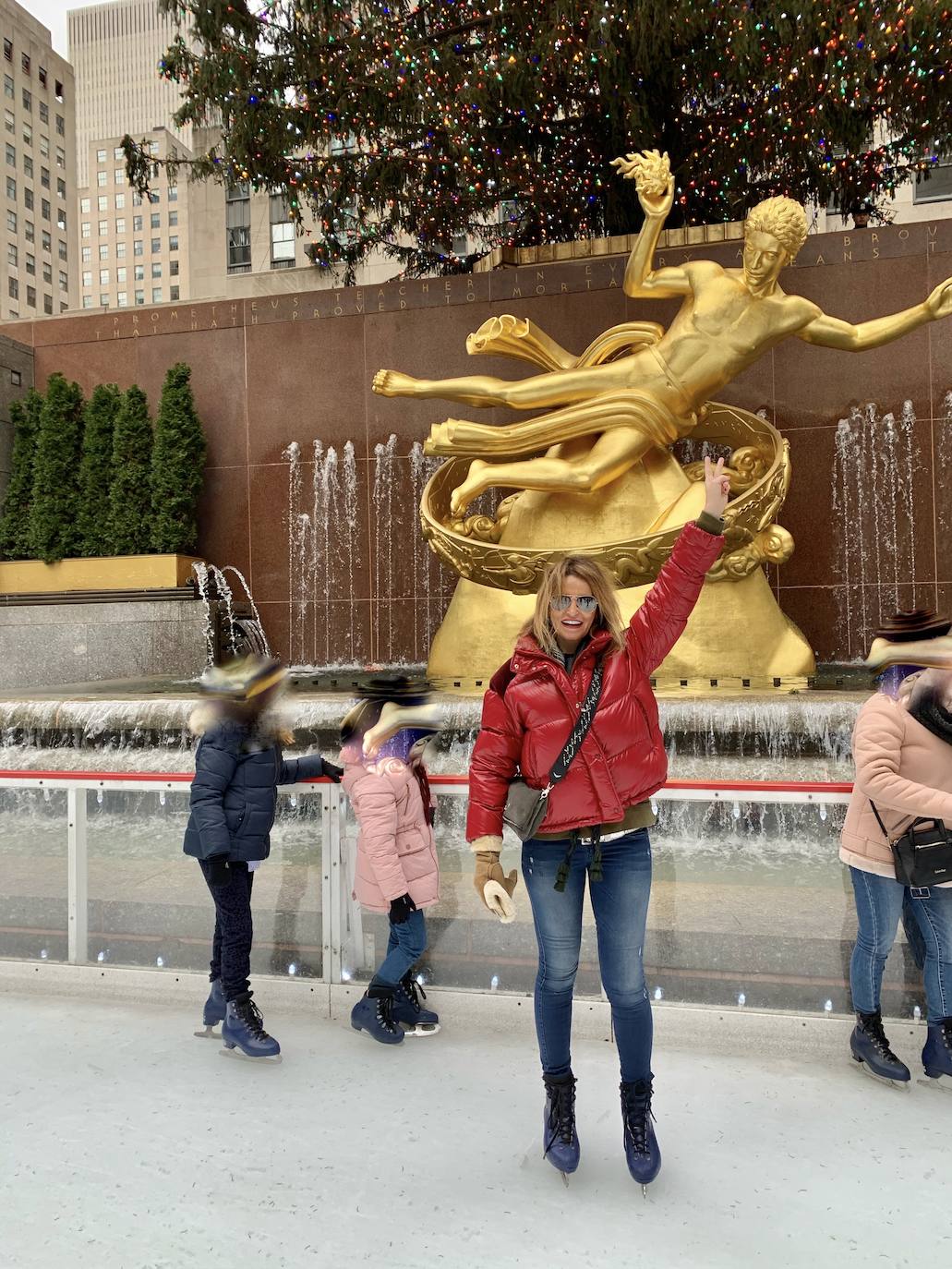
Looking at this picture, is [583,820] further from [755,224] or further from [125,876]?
[755,224]

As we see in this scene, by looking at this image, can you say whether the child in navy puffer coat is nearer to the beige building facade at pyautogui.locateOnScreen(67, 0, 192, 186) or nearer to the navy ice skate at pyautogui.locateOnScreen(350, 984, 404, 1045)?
the navy ice skate at pyautogui.locateOnScreen(350, 984, 404, 1045)

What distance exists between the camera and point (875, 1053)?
3.18m

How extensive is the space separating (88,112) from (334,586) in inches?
4741

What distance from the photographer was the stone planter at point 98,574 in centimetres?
1202

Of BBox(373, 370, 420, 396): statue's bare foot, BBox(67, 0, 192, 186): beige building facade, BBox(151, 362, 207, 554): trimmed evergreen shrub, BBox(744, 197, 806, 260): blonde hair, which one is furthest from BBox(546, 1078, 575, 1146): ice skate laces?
BBox(67, 0, 192, 186): beige building facade

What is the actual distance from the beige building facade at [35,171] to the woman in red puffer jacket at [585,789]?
225 feet

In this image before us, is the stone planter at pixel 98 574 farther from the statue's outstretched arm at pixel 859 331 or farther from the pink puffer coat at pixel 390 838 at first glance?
the pink puffer coat at pixel 390 838

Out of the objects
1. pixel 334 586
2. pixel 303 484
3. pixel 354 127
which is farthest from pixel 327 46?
pixel 334 586

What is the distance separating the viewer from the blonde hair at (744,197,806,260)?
735cm

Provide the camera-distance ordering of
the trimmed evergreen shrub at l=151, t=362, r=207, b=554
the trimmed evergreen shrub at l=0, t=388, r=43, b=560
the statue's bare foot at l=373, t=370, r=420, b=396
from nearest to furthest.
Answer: the statue's bare foot at l=373, t=370, r=420, b=396 → the trimmed evergreen shrub at l=151, t=362, r=207, b=554 → the trimmed evergreen shrub at l=0, t=388, r=43, b=560

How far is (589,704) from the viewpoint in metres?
2.59

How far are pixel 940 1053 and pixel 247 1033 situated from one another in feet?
7.22

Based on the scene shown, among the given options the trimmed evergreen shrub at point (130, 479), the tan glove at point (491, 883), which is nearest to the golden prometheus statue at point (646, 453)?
the trimmed evergreen shrub at point (130, 479)

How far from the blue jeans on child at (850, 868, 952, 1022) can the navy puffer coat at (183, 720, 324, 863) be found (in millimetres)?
1958
